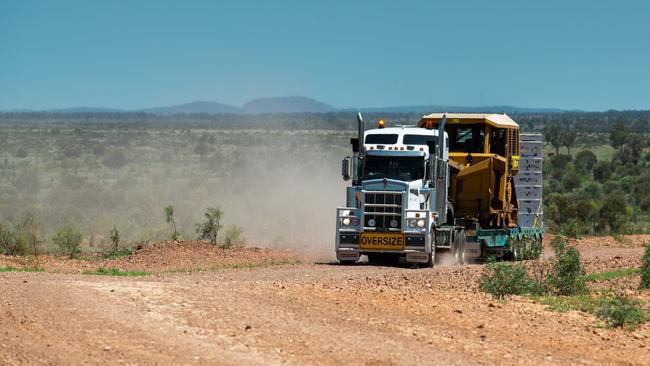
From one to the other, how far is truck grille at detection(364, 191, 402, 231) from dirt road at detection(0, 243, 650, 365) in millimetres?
8647

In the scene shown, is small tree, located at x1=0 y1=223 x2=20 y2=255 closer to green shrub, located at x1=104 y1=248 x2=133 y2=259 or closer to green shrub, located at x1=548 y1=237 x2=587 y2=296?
green shrub, located at x1=104 y1=248 x2=133 y2=259

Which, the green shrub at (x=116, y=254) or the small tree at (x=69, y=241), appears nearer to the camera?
the green shrub at (x=116, y=254)

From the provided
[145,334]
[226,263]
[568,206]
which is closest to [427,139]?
[226,263]

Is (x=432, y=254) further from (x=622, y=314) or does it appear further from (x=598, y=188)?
(x=598, y=188)

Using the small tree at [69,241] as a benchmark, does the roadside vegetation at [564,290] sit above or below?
above

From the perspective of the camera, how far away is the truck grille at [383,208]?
90.4 ft

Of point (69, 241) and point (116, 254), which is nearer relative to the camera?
point (116, 254)

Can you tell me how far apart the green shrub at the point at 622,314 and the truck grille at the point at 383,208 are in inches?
405

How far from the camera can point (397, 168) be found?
92.1 feet

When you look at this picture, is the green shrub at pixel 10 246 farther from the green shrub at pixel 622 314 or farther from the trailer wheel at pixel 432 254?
the green shrub at pixel 622 314

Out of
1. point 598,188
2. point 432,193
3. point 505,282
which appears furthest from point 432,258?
point 598,188

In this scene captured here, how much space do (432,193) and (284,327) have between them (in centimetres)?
1425

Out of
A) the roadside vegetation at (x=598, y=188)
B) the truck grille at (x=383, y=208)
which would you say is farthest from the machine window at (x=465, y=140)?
the roadside vegetation at (x=598, y=188)

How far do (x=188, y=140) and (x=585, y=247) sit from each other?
93.4 m
